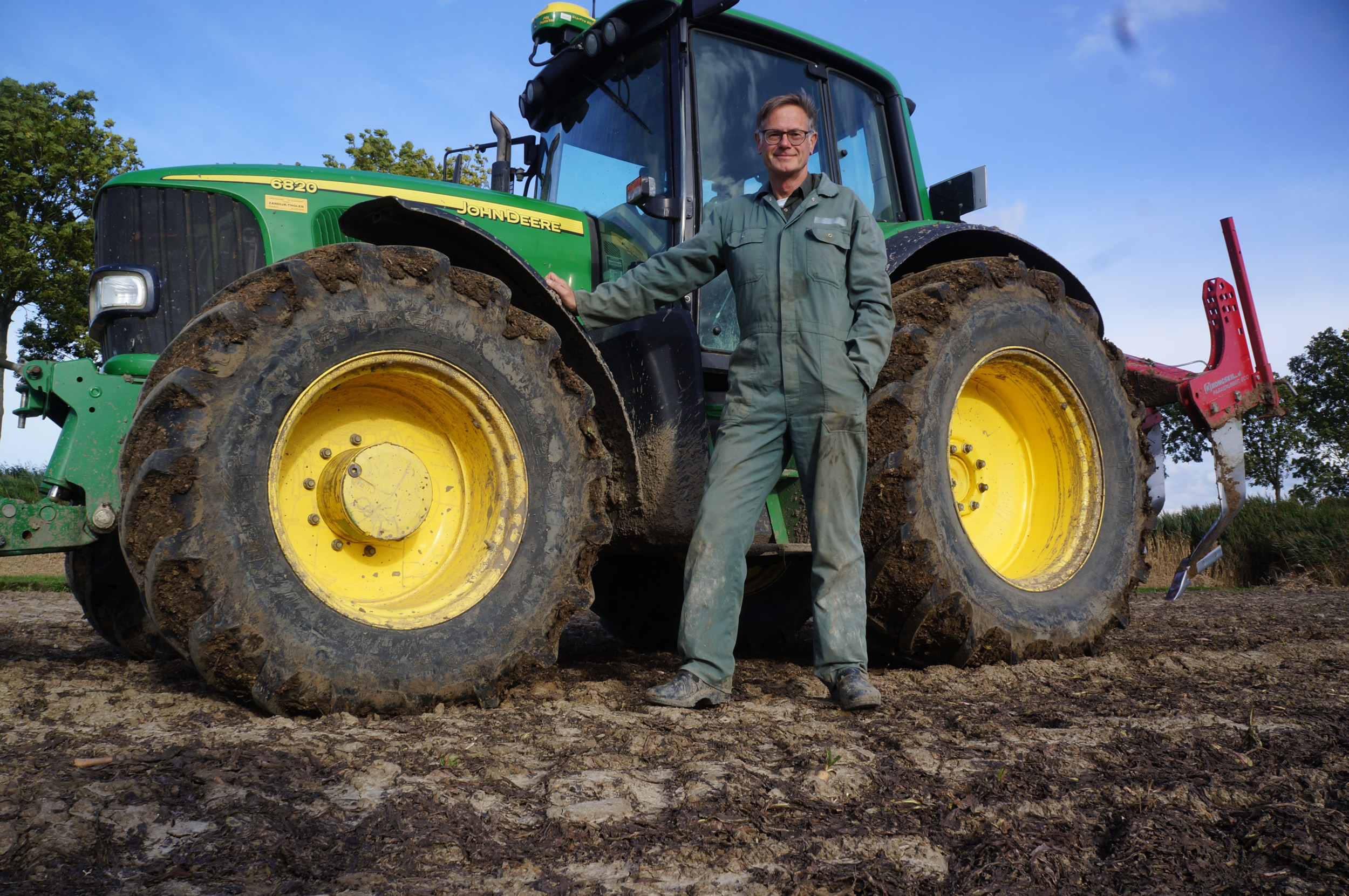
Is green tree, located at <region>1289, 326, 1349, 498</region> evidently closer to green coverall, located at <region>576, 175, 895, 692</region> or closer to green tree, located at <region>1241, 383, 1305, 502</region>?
green tree, located at <region>1241, 383, 1305, 502</region>

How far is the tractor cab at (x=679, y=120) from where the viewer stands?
12.2ft

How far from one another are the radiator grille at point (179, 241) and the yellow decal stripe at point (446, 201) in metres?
0.08

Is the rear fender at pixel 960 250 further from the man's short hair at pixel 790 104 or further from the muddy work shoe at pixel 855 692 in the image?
the muddy work shoe at pixel 855 692

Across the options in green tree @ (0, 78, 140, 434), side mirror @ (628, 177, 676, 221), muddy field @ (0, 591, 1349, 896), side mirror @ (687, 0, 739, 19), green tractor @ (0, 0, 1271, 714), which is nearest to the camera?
muddy field @ (0, 591, 1349, 896)

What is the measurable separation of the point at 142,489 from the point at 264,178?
1.50 metres

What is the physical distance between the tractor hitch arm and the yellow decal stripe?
10.5ft

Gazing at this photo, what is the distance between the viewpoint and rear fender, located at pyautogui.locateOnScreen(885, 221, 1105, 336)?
12.5 ft

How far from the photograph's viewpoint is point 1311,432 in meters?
20.8

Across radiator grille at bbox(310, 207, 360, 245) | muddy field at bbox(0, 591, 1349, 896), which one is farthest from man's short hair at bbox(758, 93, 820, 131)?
muddy field at bbox(0, 591, 1349, 896)

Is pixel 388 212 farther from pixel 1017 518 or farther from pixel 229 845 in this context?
pixel 1017 518

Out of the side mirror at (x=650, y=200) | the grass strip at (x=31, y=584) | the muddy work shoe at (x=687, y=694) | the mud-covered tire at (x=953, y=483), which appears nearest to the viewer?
the muddy work shoe at (x=687, y=694)

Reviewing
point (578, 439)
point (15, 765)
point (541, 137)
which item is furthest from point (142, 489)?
point (541, 137)

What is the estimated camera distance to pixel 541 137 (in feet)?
15.0

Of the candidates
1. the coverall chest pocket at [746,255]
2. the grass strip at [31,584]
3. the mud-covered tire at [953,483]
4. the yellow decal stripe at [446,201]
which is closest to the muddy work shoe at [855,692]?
the mud-covered tire at [953,483]
